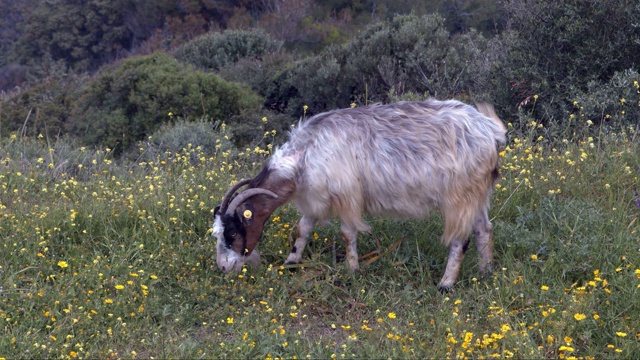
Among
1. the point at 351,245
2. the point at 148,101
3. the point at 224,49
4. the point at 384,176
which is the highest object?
the point at 384,176

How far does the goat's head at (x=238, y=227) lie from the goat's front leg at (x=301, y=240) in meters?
0.39

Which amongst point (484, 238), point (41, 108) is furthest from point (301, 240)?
point (41, 108)

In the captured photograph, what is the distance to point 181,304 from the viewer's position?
579 cm

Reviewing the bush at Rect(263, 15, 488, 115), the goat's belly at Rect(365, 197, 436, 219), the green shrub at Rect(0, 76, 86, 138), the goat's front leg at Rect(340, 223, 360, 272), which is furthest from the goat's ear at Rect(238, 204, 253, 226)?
the green shrub at Rect(0, 76, 86, 138)

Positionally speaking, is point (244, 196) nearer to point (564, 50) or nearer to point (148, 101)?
point (564, 50)

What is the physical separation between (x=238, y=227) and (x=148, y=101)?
702 cm

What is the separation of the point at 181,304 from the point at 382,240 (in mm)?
1717

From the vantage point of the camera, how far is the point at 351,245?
6164mm

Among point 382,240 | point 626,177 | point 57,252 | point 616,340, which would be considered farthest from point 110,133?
point 616,340

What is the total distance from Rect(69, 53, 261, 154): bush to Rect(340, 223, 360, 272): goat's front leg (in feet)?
21.0

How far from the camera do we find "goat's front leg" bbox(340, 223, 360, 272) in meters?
6.13

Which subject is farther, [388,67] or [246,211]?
[388,67]

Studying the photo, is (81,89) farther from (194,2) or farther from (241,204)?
(194,2)

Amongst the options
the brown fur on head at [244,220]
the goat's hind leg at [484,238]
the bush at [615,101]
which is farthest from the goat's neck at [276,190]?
the bush at [615,101]
